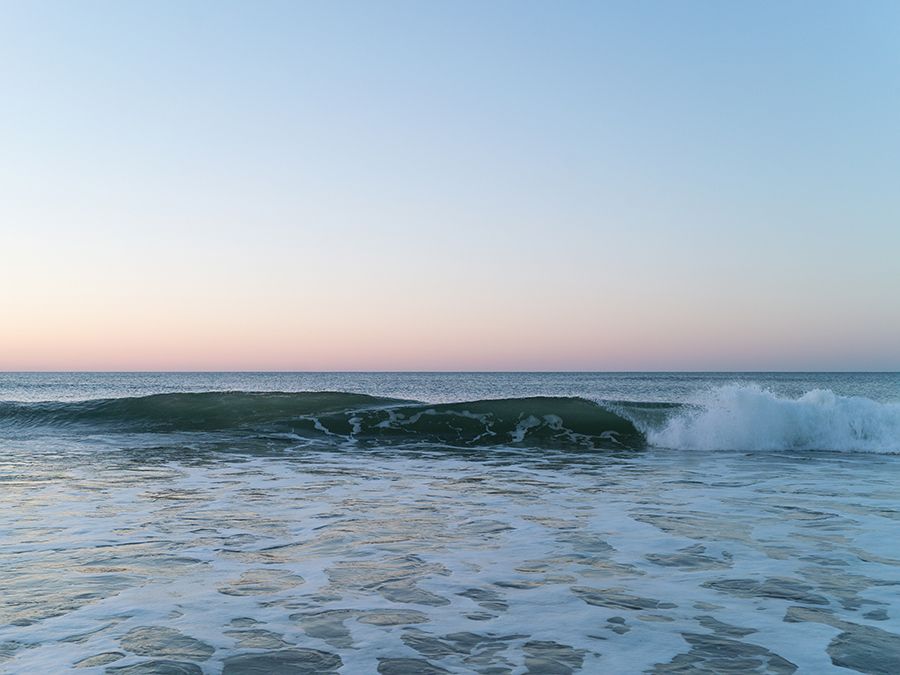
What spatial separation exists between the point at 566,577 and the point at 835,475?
9.02m

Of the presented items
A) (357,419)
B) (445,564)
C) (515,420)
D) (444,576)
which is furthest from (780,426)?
(444,576)

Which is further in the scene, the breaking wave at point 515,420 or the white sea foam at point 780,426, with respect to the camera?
the breaking wave at point 515,420

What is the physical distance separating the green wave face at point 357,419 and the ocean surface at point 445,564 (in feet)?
16.1

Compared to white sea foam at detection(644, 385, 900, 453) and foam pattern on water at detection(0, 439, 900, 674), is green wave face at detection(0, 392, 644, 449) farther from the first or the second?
foam pattern on water at detection(0, 439, 900, 674)

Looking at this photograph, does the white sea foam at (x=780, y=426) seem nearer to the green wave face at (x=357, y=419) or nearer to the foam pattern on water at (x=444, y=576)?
the green wave face at (x=357, y=419)

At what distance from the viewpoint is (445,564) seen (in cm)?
610

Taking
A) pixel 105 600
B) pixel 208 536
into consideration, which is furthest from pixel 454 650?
pixel 208 536

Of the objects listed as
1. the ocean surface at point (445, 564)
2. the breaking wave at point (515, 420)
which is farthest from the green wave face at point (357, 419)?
the ocean surface at point (445, 564)

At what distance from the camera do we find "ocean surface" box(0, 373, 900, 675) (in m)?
4.17

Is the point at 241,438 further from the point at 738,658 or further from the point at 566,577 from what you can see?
the point at 738,658

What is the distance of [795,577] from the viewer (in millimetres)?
5770

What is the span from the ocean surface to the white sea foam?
307cm

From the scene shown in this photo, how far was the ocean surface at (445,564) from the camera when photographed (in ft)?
13.7

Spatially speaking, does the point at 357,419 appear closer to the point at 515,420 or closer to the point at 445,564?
the point at 515,420
